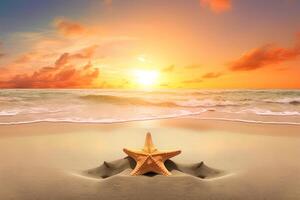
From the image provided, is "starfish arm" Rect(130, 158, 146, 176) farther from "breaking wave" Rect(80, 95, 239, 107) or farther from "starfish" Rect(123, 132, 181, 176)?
"breaking wave" Rect(80, 95, 239, 107)

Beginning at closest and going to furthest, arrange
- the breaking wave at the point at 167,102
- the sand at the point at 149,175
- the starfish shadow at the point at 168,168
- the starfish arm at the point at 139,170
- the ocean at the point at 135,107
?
the sand at the point at 149,175, the starfish arm at the point at 139,170, the starfish shadow at the point at 168,168, the ocean at the point at 135,107, the breaking wave at the point at 167,102

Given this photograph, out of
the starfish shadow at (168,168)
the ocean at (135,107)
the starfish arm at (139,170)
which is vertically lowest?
the starfish shadow at (168,168)

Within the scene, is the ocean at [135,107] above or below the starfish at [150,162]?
above

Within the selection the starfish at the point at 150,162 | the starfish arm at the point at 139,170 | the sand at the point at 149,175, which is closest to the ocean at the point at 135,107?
the sand at the point at 149,175

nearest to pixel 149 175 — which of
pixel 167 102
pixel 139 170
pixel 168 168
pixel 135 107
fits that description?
pixel 139 170

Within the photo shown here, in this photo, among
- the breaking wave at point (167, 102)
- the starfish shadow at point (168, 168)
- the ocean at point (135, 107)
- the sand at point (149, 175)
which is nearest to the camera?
the sand at point (149, 175)

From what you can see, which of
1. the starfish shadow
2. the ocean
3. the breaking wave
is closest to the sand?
the starfish shadow

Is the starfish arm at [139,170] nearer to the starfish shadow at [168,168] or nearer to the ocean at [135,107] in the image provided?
the starfish shadow at [168,168]
